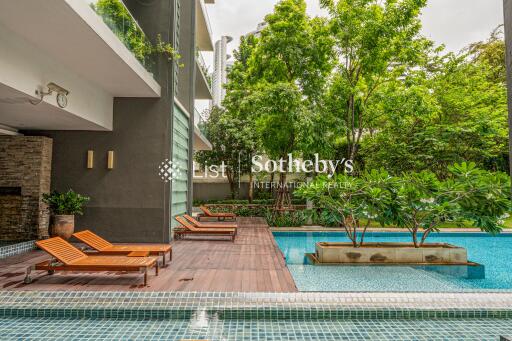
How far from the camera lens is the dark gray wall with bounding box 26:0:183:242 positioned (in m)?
8.64

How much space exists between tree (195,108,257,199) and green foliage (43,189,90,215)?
12.9 metres

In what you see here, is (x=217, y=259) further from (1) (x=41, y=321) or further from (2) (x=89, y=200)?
(2) (x=89, y=200)

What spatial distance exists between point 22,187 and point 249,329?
23.6ft

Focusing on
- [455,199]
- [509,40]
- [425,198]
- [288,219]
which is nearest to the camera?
[509,40]

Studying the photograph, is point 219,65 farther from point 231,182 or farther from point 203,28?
point 203,28

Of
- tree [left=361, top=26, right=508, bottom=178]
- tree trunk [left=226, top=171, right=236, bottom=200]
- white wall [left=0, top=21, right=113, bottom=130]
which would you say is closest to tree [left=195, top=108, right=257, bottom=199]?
tree trunk [left=226, top=171, right=236, bottom=200]

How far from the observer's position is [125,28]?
6.98m

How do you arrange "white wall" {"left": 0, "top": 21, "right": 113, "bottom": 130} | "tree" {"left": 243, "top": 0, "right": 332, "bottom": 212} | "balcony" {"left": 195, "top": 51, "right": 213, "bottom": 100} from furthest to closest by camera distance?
1. "balcony" {"left": 195, "top": 51, "right": 213, "bottom": 100}
2. "tree" {"left": 243, "top": 0, "right": 332, "bottom": 212}
3. "white wall" {"left": 0, "top": 21, "right": 113, "bottom": 130}

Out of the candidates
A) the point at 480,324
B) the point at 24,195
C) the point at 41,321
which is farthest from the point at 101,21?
the point at 480,324

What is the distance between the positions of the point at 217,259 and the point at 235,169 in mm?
15308

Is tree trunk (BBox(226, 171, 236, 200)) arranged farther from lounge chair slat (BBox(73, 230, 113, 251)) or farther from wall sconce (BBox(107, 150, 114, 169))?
lounge chair slat (BBox(73, 230, 113, 251))

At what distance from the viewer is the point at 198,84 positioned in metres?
14.9

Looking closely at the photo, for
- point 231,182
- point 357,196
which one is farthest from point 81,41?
point 231,182

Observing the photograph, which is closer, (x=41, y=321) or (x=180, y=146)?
(x=41, y=321)
